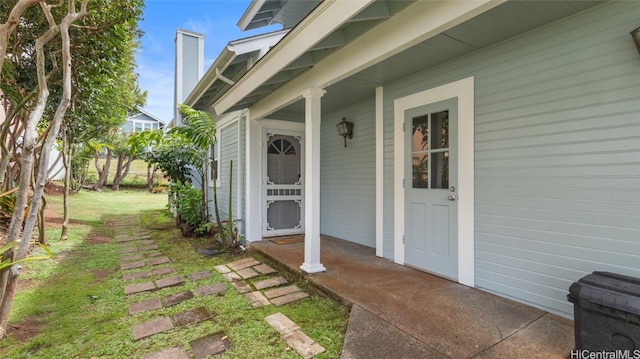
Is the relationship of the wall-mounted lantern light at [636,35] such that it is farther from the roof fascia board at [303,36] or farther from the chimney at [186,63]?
the chimney at [186,63]

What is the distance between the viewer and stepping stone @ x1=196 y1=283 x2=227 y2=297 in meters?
3.08

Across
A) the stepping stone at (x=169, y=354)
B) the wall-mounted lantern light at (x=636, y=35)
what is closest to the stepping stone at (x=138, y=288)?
the stepping stone at (x=169, y=354)

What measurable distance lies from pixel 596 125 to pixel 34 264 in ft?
20.9

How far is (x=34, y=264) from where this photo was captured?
3943mm

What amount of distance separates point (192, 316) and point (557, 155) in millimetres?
3363

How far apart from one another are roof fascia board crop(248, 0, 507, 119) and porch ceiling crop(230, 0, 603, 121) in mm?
71

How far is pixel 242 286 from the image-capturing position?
3.27 m

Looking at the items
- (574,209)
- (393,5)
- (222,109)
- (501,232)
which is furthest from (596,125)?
(222,109)

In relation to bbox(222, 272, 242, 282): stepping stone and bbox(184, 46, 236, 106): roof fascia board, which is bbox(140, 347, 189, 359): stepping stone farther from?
bbox(184, 46, 236, 106): roof fascia board

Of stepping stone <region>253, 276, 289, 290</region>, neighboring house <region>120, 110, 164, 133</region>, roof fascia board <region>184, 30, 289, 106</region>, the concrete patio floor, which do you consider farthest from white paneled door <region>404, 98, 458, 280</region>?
neighboring house <region>120, 110, 164, 133</region>

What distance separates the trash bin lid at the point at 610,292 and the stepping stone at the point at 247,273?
3017mm

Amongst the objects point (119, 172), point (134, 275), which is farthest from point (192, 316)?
point (119, 172)

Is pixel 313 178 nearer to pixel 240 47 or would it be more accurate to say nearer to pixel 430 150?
pixel 430 150

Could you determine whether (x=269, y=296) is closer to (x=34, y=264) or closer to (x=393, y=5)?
(x=393, y=5)
